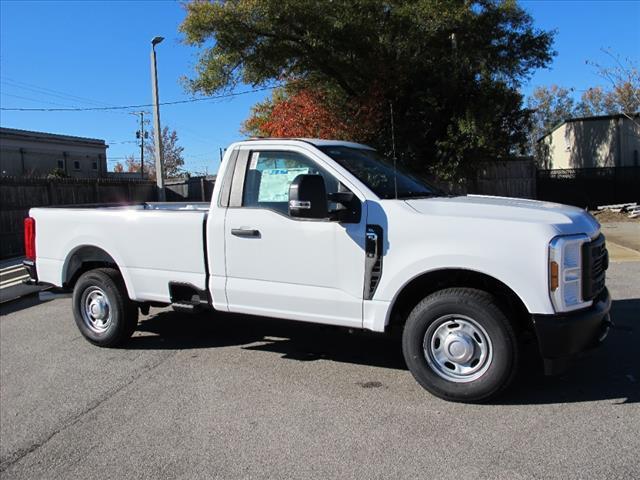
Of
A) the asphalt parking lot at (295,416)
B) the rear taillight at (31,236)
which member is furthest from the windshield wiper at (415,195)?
the rear taillight at (31,236)

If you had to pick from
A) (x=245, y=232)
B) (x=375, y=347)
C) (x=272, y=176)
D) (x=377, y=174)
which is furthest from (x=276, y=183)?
(x=375, y=347)

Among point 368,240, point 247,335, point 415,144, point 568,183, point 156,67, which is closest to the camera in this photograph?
point 368,240

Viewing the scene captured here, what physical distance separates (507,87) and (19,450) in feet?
60.9

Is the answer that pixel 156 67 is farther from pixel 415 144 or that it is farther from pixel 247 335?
pixel 247 335

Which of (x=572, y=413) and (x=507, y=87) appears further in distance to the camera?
(x=507, y=87)

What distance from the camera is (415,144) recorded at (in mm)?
18750

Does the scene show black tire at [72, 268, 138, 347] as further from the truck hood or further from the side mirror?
the truck hood

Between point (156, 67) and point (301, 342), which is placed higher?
point (156, 67)

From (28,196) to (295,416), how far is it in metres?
14.8

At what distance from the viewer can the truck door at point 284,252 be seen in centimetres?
454

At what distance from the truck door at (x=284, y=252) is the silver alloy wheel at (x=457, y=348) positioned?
62 centimetres

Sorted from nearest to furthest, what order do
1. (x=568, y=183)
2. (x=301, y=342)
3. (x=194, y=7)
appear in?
(x=301, y=342), (x=194, y=7), (x=568, y=183)

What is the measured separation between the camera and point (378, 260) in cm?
440

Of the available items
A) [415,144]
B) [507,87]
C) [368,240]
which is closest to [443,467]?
[368,240]
